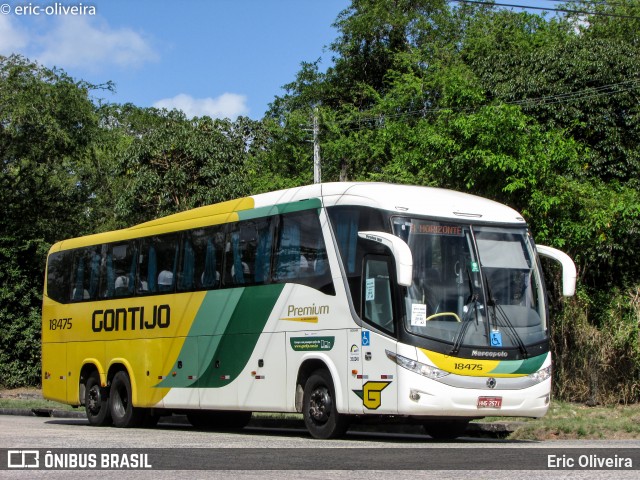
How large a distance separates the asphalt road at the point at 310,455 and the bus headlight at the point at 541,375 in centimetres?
93

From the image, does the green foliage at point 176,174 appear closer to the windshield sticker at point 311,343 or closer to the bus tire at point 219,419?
the bus tire at point 219,419

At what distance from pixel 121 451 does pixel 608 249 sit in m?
19.8

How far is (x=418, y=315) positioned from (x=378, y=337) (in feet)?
2.09

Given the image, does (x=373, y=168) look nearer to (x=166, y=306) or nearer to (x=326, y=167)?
(x=326, y=167)

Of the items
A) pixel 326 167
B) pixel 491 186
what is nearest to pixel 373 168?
pixel 326 167

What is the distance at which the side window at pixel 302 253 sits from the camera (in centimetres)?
1489

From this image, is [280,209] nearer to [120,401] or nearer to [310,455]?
[310,455]

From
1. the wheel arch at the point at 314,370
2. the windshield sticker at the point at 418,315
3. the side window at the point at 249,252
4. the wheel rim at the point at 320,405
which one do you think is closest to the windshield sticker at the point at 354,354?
the wheel arch at the point at 314,370

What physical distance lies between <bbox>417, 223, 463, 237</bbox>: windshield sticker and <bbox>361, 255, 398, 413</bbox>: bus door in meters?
0.71

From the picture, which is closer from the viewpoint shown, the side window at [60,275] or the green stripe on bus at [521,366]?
the green stripe on bus at [521,366]

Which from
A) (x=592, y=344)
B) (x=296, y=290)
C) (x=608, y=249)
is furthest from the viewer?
(x=608, y=249)

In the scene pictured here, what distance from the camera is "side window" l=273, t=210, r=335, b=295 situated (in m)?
14.9

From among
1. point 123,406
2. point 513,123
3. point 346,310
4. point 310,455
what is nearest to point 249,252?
point 346,310

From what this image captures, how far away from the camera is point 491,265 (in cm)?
1427
